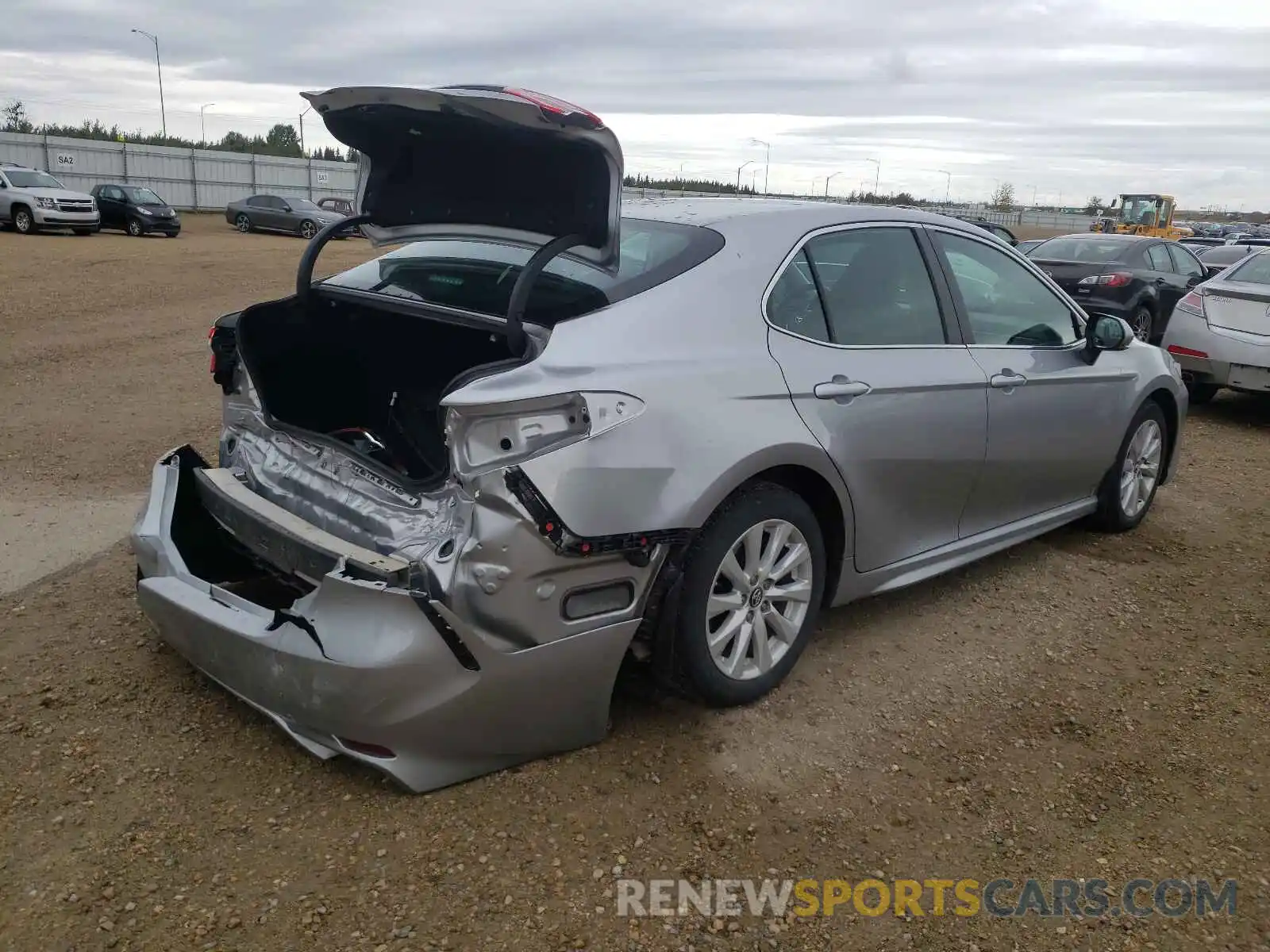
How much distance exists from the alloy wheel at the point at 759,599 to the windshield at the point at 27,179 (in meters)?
26.4

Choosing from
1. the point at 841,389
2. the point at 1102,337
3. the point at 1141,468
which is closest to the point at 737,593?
the point at 841,389

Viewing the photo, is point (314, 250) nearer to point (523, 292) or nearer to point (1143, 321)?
point (523, 292)

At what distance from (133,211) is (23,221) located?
275 cm

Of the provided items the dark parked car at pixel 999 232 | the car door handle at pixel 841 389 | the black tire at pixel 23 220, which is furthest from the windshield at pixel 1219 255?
the black tire at pixel 23 220

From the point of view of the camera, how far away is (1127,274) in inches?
464

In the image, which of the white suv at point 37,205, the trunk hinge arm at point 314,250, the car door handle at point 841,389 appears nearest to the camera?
the car door handle at point 841,389

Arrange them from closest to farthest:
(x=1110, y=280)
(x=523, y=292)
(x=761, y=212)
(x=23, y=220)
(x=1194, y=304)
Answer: (x=523, y=292) < (x=761, y=212) < (x=1194, y=304) < (x=1110, y=280) < (x=23, y=220)

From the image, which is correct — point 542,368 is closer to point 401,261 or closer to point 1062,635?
point 401,261

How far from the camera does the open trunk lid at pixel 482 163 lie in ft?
9.58

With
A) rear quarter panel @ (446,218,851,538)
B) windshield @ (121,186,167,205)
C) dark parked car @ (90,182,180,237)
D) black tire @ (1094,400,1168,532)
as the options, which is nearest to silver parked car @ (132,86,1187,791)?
rear quarter panel @ (446,218,851,538)

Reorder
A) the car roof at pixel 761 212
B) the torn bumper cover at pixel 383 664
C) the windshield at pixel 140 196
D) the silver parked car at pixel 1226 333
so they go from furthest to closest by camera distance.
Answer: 1. the windshield at pixel 140 196
2. the silver parked car at pixel 1226 333
3. the car roof at pixel 761 212
4. the torn bumper cover at pixel 383 664

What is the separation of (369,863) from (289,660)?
0.57 metres

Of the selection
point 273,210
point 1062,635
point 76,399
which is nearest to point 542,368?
point 1062,635

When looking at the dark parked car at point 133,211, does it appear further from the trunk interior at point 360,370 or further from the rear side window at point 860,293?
the rear side window at point 860,293
